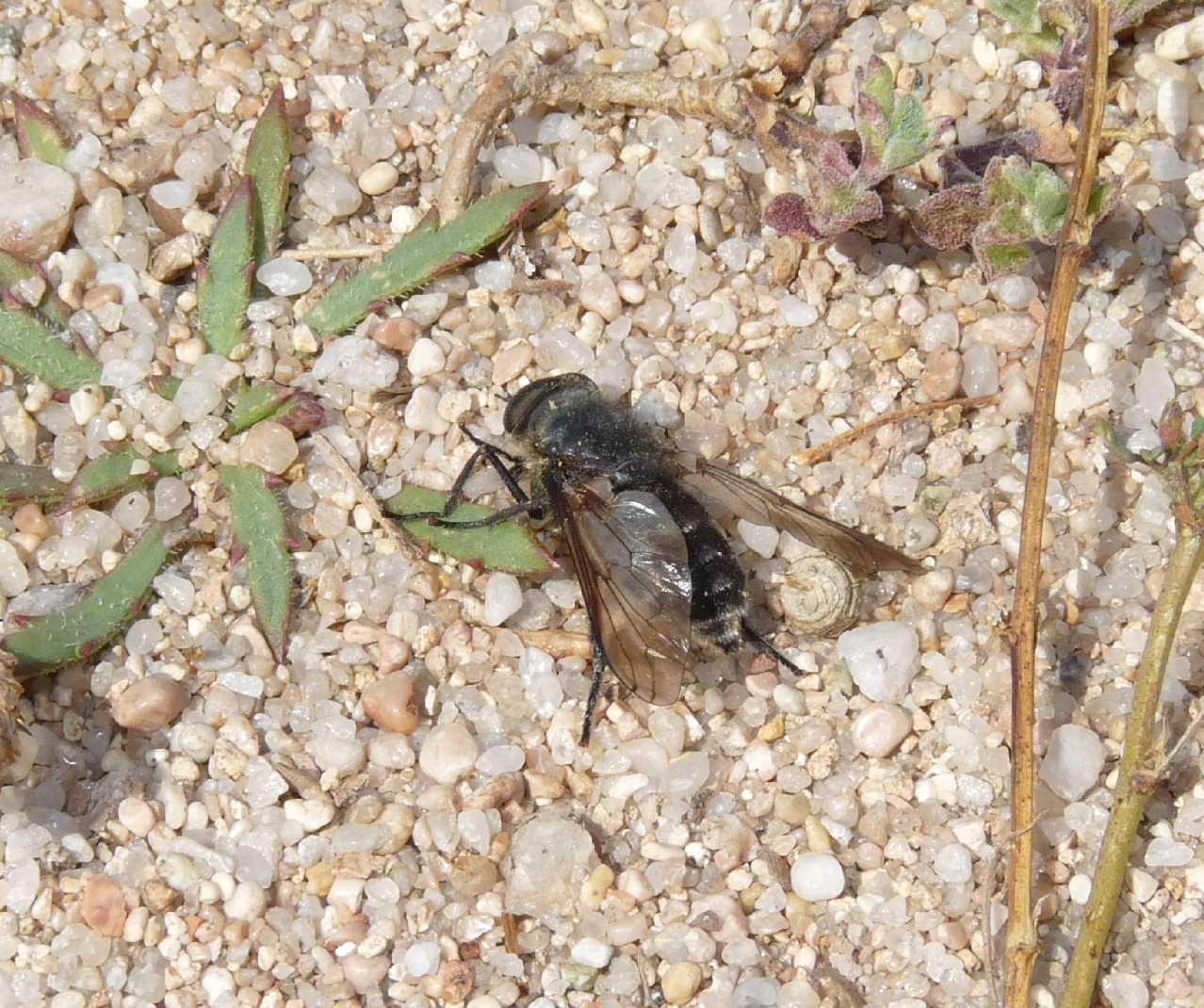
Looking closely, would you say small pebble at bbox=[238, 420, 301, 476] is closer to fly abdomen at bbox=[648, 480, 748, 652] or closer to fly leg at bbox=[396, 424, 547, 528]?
fly leg at bbox=[396, 424, 547, 528]

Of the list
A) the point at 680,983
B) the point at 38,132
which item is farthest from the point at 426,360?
the point at 680,983

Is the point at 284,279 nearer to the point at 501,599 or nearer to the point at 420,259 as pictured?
the point at 420,259

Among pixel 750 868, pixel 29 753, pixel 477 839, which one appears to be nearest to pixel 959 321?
pixel 750 868

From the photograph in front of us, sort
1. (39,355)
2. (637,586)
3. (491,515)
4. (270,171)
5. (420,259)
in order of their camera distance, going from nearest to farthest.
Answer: (637,586), (491,515), (39,355), (420,259), (270,171)

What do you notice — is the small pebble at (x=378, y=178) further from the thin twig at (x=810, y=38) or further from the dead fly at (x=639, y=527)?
the thin twig at (x=810, y=38)

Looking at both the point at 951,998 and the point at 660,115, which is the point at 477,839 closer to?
the point at 951,998

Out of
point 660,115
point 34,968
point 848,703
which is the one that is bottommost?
point 34,968
